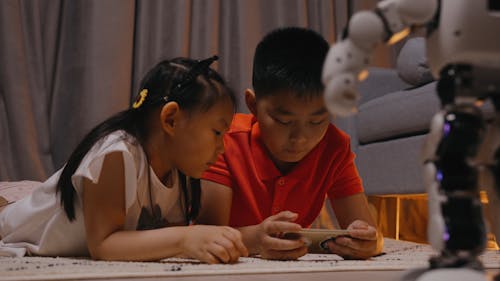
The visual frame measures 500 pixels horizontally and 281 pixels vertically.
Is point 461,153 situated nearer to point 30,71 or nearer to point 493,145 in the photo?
point 493,145

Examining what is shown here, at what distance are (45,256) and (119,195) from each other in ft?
0.76

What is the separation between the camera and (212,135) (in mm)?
934

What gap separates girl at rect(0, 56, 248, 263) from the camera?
2.65 feet

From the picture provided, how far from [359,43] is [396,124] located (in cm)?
134

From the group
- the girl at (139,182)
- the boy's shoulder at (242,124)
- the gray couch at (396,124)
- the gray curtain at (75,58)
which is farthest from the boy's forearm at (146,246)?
the gray curtain at (75,58)

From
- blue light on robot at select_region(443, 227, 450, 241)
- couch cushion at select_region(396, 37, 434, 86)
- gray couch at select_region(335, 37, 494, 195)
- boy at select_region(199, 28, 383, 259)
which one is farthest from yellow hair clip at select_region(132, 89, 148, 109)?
couch cushion at select_region(396, 37, 434, 86)

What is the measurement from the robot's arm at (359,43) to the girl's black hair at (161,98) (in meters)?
0.53

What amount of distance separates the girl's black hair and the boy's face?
0.26 ft

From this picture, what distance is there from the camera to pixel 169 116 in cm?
94

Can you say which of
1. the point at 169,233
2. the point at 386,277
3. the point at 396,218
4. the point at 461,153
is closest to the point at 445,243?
the point at 461,153

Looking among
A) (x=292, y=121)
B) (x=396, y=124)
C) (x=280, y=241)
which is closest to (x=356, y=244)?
(x=280, y=241)

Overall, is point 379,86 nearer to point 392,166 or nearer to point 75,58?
point 392,166

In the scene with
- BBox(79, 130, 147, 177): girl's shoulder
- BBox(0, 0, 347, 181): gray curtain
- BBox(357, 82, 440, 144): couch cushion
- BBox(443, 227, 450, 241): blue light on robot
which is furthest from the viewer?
BBox(0, 0, 347, 181): gray curtain

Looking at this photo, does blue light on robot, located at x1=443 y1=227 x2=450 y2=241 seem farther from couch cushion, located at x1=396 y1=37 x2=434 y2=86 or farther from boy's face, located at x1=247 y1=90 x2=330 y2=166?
couch cushion, located at x1=396 y1=37 x2=434 y2=86
